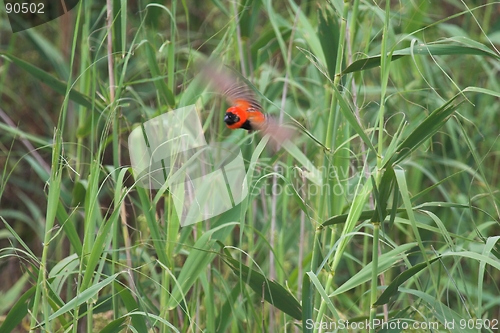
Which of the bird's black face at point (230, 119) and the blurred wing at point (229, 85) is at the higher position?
the blurred wing at point (229, 85)

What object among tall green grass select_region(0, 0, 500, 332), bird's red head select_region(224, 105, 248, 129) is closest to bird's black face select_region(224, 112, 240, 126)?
bird's red head select_region(224, 105, 248, 129)

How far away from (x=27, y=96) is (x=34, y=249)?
66 cm

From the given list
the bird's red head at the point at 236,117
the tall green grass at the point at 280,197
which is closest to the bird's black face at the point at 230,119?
the bird's red head at the point at 236,117

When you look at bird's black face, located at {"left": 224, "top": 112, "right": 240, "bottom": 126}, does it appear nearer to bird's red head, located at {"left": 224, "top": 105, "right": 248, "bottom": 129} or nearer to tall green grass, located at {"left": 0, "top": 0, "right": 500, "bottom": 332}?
bird's red head, located at {"left": 224, "top": 105, "right": 248, "bottom": 129}

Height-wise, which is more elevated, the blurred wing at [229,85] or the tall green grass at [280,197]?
the blurred wing at [229,85]

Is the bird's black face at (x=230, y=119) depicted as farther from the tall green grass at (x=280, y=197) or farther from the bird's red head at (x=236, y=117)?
the tall green grass at (x=280, y=197)

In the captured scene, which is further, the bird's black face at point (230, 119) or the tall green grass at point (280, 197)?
the bird's black face at point (230, 119)

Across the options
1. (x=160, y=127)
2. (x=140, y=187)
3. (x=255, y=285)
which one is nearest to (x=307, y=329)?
(x=255, y=285)

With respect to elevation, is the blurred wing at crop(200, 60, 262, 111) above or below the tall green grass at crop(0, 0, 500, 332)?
above

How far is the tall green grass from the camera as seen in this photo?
2.88 feet

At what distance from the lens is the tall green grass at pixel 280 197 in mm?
877

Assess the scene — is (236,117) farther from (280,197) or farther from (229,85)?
(280,197)

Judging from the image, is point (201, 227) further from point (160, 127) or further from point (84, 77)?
point (84, 77)

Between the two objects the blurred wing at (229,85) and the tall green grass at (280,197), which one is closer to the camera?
the tall green grass at (280,197)
